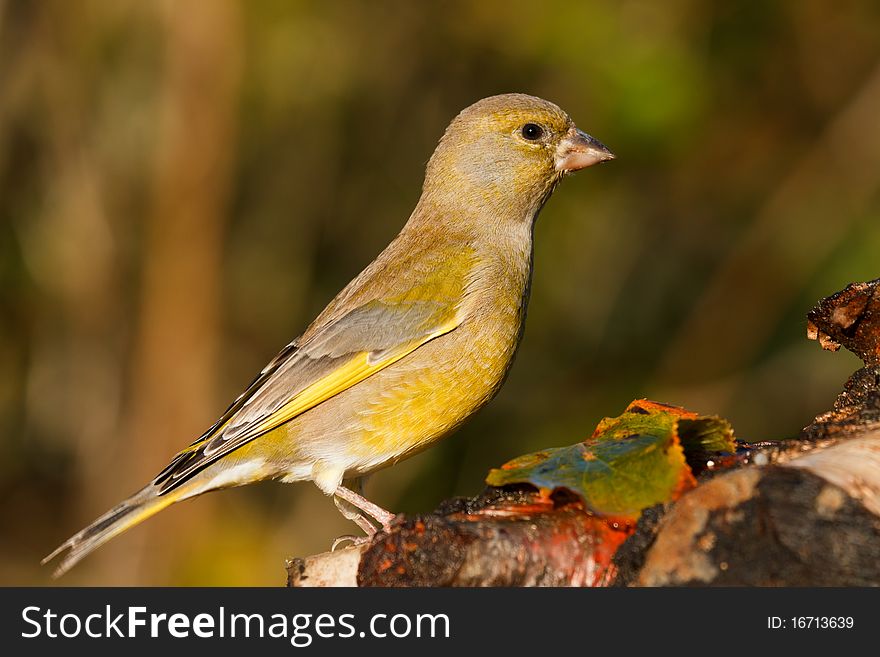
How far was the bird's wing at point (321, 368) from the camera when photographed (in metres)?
4.52

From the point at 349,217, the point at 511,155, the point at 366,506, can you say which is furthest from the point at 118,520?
the point at 349,217

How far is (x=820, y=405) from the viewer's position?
7477 millimetres

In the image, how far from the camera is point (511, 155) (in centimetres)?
535

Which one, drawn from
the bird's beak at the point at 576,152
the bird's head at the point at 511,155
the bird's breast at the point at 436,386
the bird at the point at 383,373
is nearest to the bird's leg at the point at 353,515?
the bird at the point at 383,373

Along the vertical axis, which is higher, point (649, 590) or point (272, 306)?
point (272, 306)

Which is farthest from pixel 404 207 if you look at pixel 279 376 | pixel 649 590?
pixel 649 590

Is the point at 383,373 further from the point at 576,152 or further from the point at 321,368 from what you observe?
the point at 576,152

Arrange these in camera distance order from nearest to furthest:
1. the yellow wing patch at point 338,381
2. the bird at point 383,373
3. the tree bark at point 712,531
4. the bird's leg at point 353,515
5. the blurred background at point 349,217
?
the tree bark at point 712,531, the bird's leg at point 353,515, the bird at point 383,373, the yellow wing patch at point 338,381, the blurred background at point 349,217

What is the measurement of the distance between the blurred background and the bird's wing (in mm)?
2723

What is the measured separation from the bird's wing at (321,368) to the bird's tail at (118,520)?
7 cm

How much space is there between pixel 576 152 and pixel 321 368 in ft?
5.32

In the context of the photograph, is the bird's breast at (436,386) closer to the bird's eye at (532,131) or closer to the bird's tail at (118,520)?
the bird's tail at (118,520)

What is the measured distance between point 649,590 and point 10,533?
6.69 m

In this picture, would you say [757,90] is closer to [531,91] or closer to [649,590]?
[531,91]
